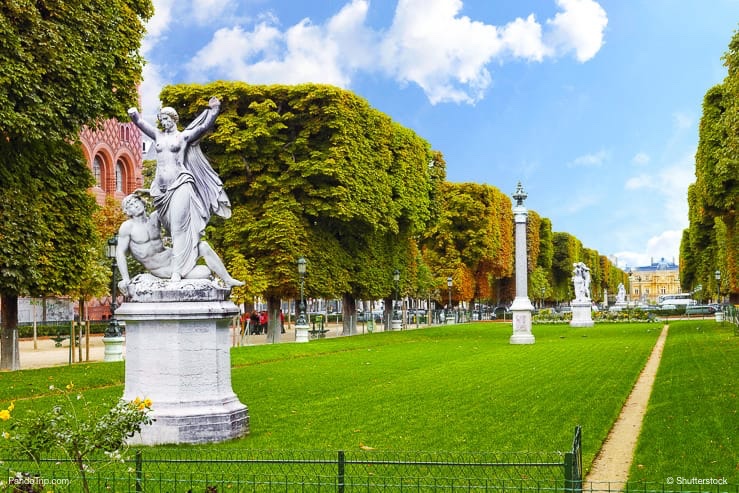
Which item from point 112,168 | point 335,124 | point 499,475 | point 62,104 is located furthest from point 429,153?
point 499,475

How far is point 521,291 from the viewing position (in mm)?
32562

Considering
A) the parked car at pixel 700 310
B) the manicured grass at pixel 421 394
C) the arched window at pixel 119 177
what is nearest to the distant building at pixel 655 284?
the parked car at pixel 700 310

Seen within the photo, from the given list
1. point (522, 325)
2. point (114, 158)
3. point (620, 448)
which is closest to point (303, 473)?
point (620, 448)

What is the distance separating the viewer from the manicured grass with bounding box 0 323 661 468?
34.6ft

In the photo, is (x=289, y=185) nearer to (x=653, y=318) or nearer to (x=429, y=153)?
(x=429, y=153)

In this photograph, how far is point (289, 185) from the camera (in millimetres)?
35281

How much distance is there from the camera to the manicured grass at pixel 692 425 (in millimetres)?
8586

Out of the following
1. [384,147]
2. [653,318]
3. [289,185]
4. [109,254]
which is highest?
[384,147]

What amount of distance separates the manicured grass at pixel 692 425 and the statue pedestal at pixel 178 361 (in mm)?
5173

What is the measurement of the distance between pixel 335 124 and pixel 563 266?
218ft

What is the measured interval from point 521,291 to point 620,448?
74.6 ft

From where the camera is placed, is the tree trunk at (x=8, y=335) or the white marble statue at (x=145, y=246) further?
the tree trunk at (x=8, y=335)

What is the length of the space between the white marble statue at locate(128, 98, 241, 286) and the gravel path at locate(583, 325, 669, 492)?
5357 millimetres

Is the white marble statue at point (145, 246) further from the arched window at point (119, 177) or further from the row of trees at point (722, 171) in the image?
the arched window at point (119, 177)
